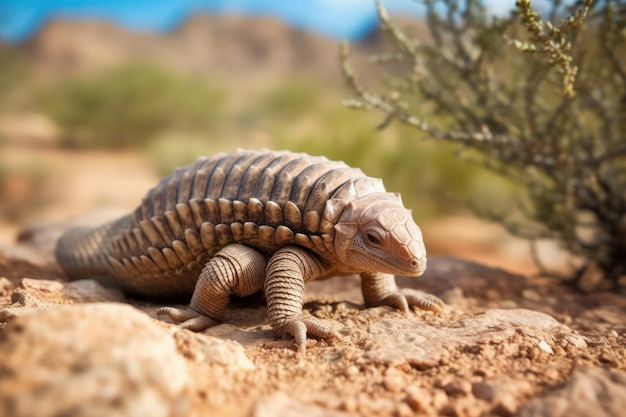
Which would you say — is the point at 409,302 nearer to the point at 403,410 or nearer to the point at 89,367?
the point at 403,410

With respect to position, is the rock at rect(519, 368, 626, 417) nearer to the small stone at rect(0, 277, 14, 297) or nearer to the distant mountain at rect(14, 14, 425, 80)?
the small stone at rect(0, 277, 14, 297)

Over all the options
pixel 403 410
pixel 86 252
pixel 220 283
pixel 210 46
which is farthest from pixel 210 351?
pixel 210 46

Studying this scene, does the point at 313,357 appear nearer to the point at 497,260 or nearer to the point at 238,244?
the point at 238,244

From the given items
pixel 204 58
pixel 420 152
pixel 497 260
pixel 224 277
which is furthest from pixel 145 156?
pixel 204 58

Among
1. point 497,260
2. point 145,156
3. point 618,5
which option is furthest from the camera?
point 145,156

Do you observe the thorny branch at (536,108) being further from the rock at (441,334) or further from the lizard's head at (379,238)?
the rock at (441,334)

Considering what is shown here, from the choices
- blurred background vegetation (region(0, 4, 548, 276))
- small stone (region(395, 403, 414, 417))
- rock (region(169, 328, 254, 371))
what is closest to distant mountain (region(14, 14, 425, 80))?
blurred background vegetation (region(0, 4, 548, 276))
